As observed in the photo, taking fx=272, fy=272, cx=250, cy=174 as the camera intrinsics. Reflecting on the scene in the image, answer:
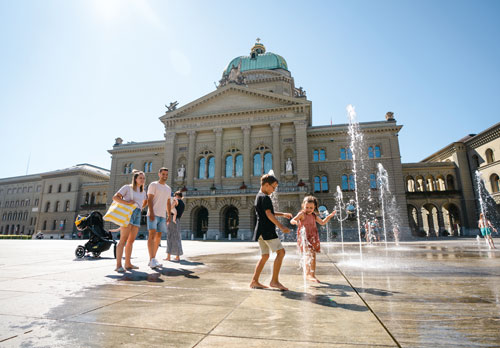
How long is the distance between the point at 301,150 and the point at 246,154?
6.67 m

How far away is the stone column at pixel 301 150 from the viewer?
31.4m

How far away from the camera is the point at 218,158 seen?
34.3m

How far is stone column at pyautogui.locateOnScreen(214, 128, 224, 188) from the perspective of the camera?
33.6 meters

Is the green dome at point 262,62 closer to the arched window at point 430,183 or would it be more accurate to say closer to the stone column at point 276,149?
the stone column at point 276,149

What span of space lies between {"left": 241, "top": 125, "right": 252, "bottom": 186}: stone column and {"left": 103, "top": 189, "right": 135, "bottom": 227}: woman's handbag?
26916 millimetres

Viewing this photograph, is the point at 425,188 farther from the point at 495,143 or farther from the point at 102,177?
the point at 102,177

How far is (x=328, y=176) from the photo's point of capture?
3400 centimetres

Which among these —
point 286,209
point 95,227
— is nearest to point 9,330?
point 95,227

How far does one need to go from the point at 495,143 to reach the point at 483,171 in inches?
135

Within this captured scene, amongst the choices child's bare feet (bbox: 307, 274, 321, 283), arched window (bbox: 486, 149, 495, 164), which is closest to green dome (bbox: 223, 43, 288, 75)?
arched window (bbox: 486, 149, 495, 164)

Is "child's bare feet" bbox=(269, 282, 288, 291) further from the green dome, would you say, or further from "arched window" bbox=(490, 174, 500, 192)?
the green dome

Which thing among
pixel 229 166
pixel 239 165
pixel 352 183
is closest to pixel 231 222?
pixel 229 166

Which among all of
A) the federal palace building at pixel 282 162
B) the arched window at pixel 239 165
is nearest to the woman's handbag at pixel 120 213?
the federal palace building at pixel 282 162

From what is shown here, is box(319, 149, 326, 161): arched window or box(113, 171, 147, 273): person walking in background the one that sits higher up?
box(319, 149, 326, 161): arched window
